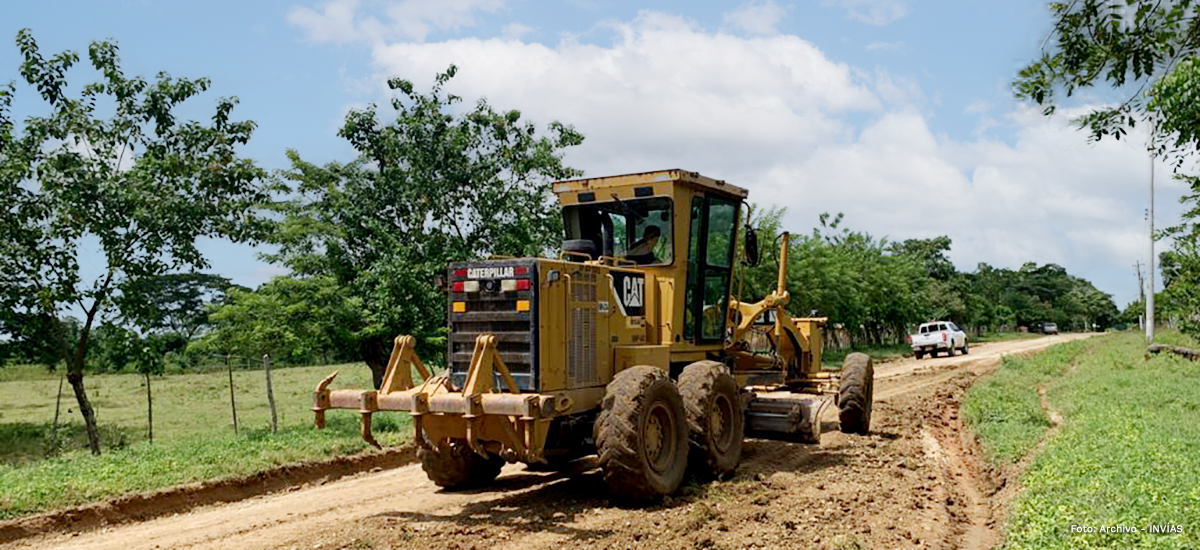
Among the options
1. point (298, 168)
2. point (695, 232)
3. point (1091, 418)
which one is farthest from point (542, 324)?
point (298, 168)

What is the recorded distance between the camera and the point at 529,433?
7.48m

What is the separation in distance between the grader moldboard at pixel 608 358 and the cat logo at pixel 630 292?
2 centimetres

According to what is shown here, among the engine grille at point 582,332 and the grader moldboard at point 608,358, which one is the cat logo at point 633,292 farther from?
the engine grille at point 582,332

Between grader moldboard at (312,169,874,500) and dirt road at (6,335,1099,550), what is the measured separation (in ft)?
1.36

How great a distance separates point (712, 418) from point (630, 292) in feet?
5.11

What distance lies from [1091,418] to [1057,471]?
446 cm

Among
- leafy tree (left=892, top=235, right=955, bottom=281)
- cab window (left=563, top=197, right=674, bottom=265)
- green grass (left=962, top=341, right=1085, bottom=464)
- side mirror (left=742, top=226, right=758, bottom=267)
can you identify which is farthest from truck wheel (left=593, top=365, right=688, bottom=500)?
leafy tree (left=892, top=235, right=955, bottom=281)

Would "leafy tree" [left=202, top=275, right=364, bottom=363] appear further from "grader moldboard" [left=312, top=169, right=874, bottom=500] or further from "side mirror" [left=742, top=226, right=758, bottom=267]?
"side mirror" [left=742, top=226, right=758, bottom=267]

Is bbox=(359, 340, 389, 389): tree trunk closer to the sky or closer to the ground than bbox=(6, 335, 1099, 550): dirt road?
closer to the sky

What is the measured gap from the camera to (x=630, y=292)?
9.70 m

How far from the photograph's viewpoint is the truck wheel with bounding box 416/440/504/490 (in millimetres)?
9242

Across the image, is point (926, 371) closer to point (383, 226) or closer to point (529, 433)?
point (383, 226)

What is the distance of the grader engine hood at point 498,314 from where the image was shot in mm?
8227

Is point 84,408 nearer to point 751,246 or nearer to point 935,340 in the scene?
point 751,246
